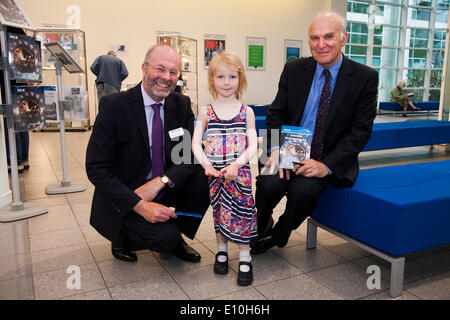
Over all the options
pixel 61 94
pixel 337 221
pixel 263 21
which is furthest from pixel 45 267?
pixel 263 21

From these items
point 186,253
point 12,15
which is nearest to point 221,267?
point 186,253

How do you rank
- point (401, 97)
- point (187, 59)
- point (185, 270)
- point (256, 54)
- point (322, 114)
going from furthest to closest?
point (401, 97) < point (256, 54) < point (187, 59) < point (322, 114) < point (185, 270)

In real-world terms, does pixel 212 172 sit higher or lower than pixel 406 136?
higher

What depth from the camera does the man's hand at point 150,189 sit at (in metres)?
2.08

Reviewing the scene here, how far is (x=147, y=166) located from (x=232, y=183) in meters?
0.52

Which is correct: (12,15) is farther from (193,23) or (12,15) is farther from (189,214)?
(193,23)

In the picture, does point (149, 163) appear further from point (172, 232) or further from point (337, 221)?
point (337, 221)

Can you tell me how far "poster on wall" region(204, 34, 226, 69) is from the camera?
10.9 meters

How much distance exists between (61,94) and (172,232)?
2.66 metres

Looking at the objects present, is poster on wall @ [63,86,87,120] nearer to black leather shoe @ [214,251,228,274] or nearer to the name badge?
the name badge

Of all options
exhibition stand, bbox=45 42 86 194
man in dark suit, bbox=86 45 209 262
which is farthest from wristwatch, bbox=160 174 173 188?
exhibition stand, bbox=45 42 86 194

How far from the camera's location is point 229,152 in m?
2.08

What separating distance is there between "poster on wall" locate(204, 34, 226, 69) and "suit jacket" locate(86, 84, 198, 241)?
360 inches

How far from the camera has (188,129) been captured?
2324mm
